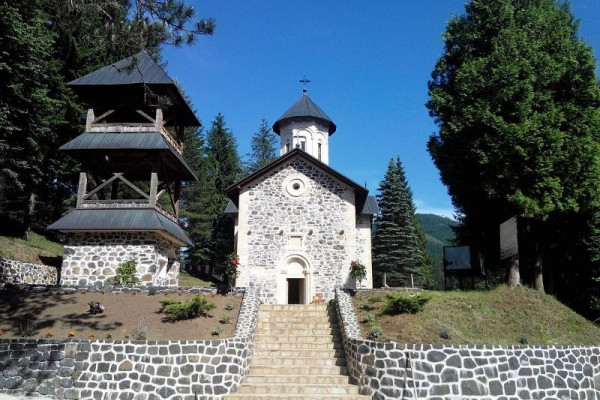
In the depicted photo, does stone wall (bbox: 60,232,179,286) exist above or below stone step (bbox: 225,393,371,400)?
above

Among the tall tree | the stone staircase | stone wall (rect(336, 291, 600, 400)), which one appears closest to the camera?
stone wall (rect(336, 291, 600, 400))

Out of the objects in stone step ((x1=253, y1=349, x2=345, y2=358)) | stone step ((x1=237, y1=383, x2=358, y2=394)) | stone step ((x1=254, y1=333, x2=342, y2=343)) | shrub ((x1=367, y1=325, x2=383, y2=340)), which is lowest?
stone step ((x1=237, y1=383, x2=358, y2=394))

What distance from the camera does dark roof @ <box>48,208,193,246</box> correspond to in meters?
15.7

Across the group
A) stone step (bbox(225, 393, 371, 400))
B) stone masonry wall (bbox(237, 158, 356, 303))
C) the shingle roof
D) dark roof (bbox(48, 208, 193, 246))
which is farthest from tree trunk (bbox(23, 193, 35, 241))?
stone step (bbox(225, 393, 371, 400))

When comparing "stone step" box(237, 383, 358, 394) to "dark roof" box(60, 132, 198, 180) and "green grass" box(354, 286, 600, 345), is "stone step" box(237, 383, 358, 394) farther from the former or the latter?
"dark roof" box(60, 132, 198, 180)

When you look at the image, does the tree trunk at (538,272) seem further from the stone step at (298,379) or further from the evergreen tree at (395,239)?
the evergreen tree at (395,239)

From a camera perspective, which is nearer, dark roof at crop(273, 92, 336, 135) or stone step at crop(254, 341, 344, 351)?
stone step at crop(254, 341, 344, 351)

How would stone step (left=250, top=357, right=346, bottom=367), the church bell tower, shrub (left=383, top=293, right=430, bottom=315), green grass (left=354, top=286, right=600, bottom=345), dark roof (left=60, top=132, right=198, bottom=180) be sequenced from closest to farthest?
stone step (left=250, top=357, right=346, bottom=367), green grass (left=354, top=286, right=600, bottom=345), shrub (left=383, top=293, right=430, bottom=315), dark roof (left=60, top=132, right=198, bottom=180), the church bell tower

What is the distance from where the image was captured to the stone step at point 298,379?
10734 mm

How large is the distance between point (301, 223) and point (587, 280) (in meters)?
12.6

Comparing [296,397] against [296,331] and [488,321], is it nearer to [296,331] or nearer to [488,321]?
[296,331]

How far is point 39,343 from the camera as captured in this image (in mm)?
10008

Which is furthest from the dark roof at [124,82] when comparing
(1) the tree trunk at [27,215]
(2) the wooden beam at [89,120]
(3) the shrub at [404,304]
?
(3) the shrub at [404,304]

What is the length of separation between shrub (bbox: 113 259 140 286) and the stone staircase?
4.54m
